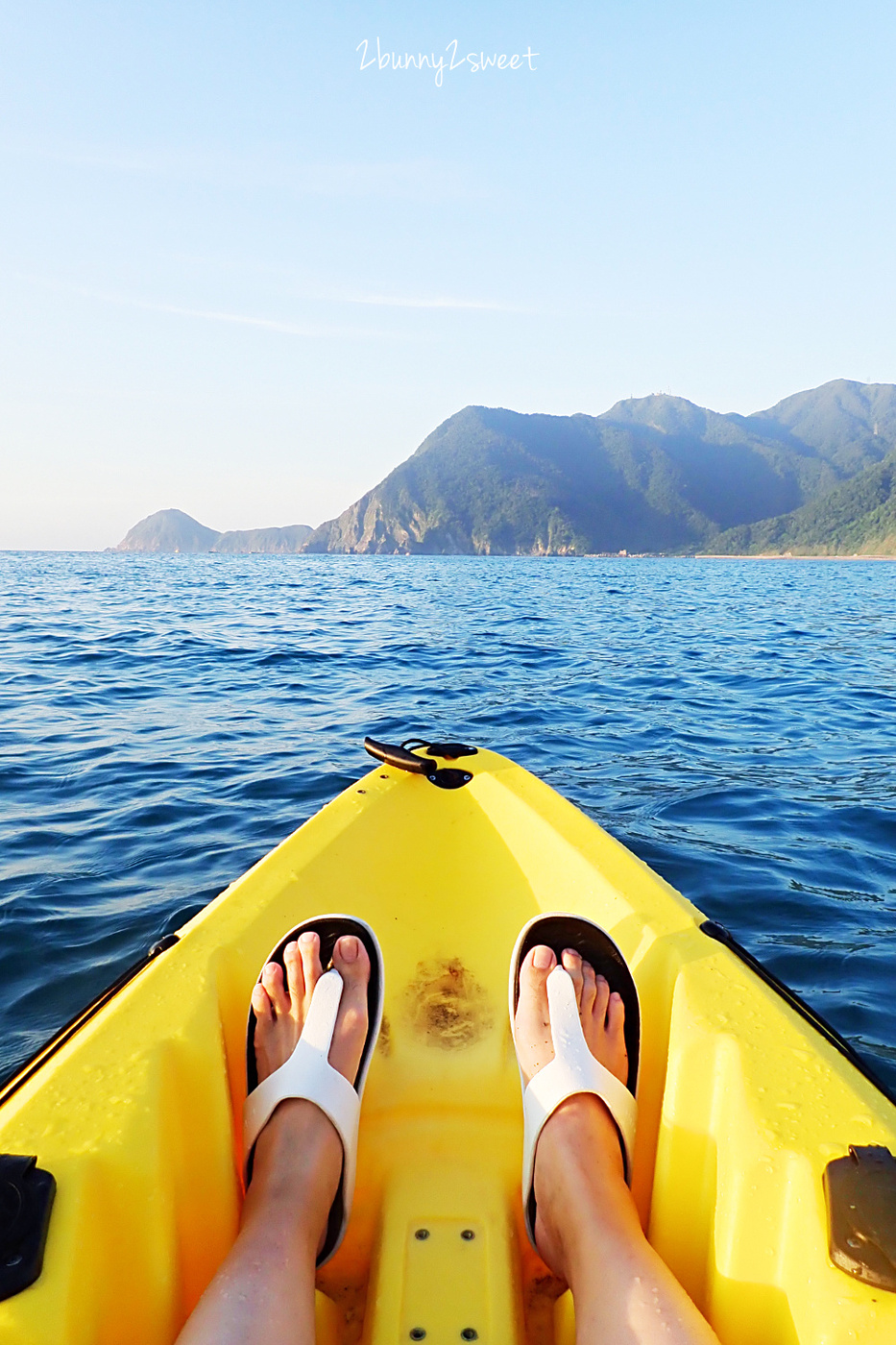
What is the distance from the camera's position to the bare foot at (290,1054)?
4.70ft

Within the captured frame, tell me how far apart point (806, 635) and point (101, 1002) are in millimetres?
14215

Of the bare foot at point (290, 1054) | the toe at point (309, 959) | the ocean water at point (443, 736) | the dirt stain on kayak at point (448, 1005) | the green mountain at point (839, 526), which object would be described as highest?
the green mountain at point (839, 526)

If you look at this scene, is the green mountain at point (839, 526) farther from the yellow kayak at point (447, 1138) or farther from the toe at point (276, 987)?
the toe at point (276, 987)

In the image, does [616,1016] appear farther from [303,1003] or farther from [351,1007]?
[303,1003]

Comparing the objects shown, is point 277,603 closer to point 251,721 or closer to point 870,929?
point 251,721

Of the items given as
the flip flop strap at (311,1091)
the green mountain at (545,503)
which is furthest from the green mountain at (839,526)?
the flip flop strap at (311,1091)

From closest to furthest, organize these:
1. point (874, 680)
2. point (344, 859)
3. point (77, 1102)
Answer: point (77, 1102)
point (344, 859)
point (874, 680)

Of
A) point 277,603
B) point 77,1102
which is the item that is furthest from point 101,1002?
point 277,603

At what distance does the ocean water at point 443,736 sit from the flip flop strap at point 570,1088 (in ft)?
4.27

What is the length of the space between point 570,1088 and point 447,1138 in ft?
1.50

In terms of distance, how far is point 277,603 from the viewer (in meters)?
20.3

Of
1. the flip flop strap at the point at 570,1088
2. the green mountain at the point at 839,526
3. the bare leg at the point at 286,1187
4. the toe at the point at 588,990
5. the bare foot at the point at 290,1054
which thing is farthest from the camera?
the green mountain at the point at 839,526

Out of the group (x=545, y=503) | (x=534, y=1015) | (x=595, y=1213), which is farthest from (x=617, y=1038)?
(x=545, y=503)

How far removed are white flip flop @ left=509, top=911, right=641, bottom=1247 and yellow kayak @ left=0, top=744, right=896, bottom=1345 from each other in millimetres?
75
